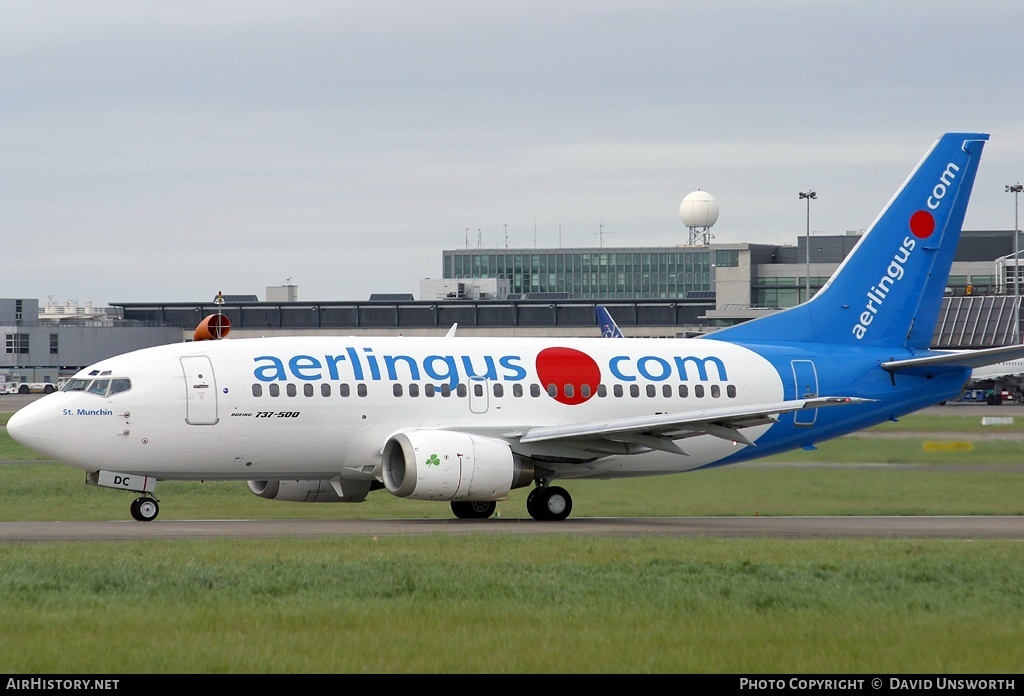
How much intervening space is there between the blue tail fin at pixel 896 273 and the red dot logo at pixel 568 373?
467cm

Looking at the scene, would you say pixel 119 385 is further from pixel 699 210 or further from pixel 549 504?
pixel 699 210

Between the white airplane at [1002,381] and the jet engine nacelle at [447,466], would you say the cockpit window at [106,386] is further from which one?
the white airplane at [1002,381]

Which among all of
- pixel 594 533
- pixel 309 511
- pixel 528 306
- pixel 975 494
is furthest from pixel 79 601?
pixel 528 306

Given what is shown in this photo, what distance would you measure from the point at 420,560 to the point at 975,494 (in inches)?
815

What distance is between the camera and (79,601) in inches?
697

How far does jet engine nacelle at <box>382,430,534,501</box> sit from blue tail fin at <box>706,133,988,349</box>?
29.2ft

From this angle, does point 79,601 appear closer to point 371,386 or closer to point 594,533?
point 594,533

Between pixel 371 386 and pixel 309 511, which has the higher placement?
pixel 371 386

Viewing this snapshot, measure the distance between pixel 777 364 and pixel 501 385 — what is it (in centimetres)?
738

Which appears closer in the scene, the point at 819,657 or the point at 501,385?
the point at 819,657

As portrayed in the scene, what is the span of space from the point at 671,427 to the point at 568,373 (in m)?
3.46
